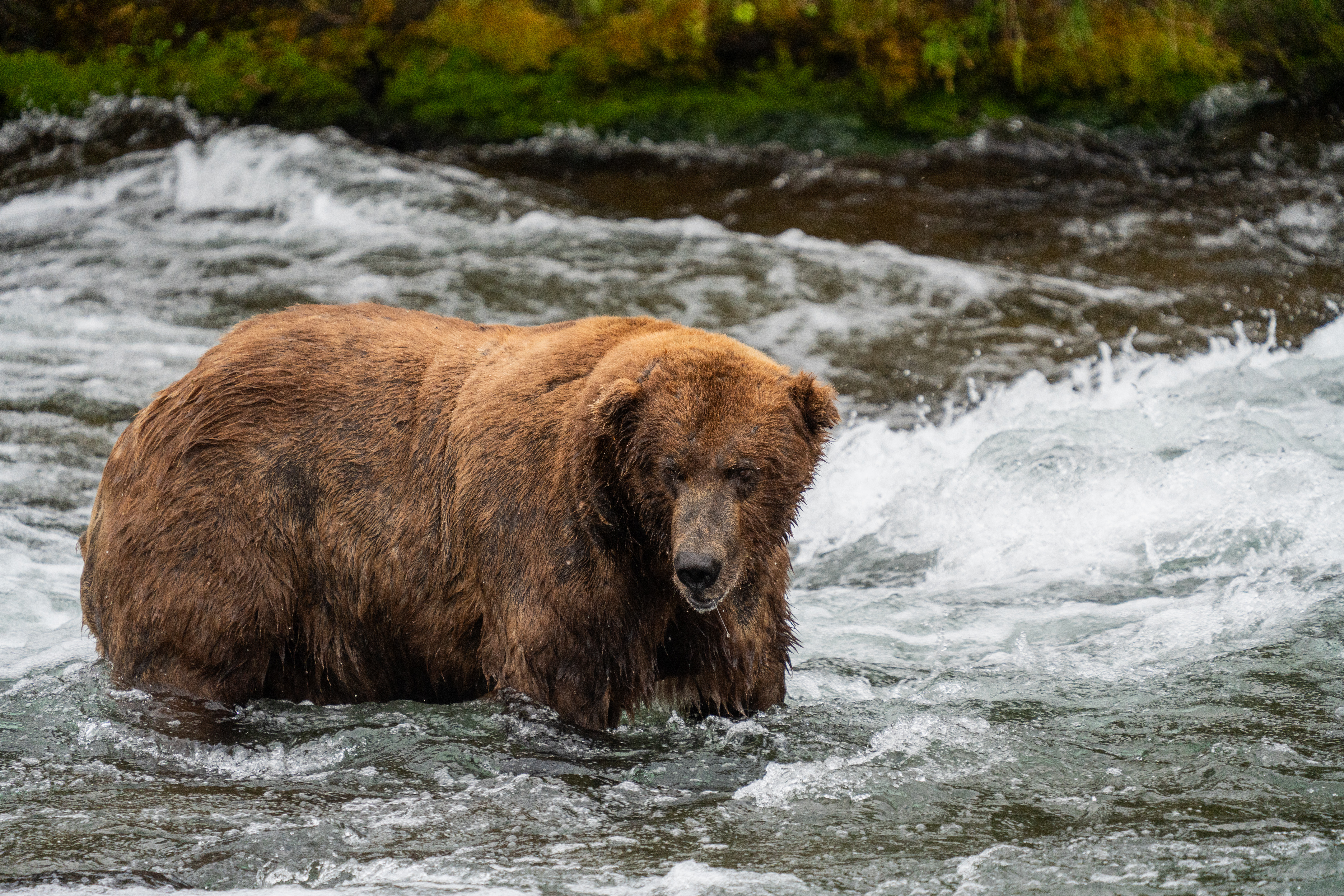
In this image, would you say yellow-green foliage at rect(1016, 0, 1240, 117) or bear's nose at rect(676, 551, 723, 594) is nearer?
bear's nose at rect(676, 551, 723, 594)

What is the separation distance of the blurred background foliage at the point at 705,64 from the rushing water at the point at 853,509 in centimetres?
38

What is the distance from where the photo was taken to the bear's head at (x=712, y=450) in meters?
4.65

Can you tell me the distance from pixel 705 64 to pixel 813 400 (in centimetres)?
945

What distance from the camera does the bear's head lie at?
4.65 metres

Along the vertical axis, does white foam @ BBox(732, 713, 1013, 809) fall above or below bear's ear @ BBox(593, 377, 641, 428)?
below

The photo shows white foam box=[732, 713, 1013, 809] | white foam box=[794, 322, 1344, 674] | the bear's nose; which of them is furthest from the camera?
white foam box=[794, 322, 1344, 674]

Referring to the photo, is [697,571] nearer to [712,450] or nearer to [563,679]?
[712,450]

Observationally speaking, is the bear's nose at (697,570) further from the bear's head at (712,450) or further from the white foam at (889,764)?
the white foam at (889,764)

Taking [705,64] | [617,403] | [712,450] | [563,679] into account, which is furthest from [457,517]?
[705,64]

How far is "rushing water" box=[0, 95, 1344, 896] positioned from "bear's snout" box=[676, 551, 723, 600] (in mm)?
767

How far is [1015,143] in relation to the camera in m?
13.3

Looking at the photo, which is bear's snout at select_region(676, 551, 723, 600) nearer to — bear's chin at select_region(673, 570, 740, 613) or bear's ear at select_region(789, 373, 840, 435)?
bear's chin at select_region(673, 570, 740, 613)

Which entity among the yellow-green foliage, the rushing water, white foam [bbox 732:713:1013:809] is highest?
the yellow-green foliage

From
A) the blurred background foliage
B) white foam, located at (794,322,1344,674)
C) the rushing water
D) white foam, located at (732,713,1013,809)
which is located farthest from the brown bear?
the blurred background foliage
